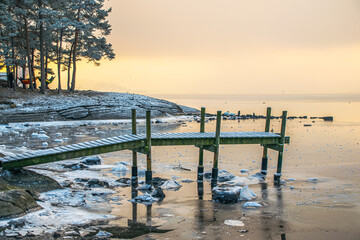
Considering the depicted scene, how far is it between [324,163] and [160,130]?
1555 centimetres

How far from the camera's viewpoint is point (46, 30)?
137ft

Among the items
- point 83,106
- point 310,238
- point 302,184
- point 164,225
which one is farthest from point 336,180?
point 83,106

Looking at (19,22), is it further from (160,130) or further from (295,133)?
(295,133)

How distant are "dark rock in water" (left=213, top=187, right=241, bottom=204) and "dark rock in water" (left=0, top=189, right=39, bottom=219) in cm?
482

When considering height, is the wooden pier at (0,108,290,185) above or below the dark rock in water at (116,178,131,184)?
above

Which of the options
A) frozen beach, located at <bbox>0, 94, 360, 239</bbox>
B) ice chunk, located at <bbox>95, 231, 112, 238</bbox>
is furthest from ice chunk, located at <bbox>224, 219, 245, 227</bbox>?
ice chunk, located at <bbox>95, 231, 112, 238</bbox>

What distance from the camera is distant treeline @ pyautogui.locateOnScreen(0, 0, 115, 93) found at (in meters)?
35.7

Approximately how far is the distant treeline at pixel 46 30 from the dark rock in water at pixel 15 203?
2691 cm

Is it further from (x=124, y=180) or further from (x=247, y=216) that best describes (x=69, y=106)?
(x=247, y=216)

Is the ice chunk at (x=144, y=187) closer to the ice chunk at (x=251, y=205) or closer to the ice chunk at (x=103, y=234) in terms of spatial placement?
the ice chunk at (x=251, y=205)

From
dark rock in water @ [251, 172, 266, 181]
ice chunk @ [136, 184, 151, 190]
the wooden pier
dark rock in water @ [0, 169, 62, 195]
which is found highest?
the wooden pier

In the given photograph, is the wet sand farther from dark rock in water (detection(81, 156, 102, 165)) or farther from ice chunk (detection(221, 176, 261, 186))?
dark rock in water (detection(81, 156, 102, 165))

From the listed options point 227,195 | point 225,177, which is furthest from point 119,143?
point 225,177

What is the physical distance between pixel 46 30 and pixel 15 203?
35.5m
